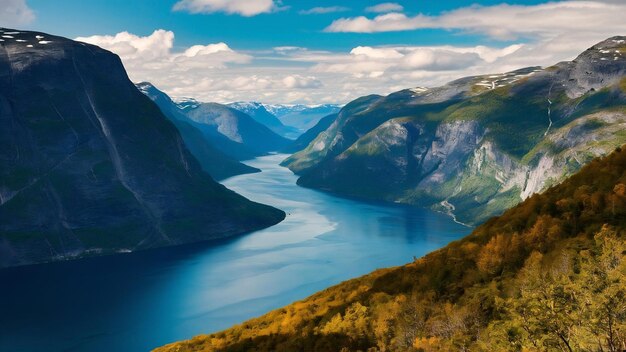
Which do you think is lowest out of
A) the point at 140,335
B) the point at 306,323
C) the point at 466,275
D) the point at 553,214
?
the point at 140,335

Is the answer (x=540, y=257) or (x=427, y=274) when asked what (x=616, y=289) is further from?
(x=427, y=274)

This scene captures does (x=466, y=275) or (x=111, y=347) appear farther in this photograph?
(x=111, y=347)

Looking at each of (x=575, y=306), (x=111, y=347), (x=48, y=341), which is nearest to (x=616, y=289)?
(x=575, y=306)

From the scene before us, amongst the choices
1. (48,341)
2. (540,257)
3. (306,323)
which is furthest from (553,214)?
(48,341)

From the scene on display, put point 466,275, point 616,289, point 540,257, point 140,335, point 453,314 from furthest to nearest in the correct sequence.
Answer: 1. point 140,335
2. point 466,275
3. point 540,257
4. point 453,314
5. point 616,289

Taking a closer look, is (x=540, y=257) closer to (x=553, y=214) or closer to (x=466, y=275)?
(x=466, y=275)

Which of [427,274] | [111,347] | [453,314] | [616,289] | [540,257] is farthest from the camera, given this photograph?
[111,347]

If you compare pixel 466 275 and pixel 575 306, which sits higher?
pixel 575 306
